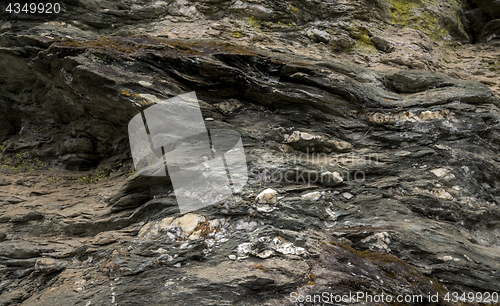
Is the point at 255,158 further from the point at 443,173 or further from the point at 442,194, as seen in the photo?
the point at 443,173

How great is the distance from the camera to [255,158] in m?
6.16

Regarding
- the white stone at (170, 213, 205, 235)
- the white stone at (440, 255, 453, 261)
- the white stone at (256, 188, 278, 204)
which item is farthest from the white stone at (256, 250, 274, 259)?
the white stone at (440, 255, 453, 261)

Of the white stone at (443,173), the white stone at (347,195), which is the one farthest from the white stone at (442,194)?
the white stone at (347,195)

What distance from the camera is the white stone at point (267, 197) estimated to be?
5441 mm

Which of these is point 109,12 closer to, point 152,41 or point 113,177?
point 152,41

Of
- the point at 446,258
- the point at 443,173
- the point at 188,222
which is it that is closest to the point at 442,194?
the point at 443,173

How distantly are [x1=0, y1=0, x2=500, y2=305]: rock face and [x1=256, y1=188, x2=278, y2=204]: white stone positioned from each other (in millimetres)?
Answer: 22

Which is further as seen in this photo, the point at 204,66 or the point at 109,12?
the point at 109,12

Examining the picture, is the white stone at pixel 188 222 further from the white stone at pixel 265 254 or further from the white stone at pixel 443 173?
the white stone at pixel 443 173

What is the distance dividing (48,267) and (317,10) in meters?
10.9

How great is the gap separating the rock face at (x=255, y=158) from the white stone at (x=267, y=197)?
0.02 m

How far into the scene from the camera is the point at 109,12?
900 centimetres

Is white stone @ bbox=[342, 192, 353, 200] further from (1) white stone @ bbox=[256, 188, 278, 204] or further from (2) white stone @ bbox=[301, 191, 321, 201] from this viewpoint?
(1) white stone @ bbox=[256, 188, 278, 204]

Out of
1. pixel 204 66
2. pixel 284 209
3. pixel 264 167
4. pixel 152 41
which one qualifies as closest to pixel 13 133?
pixel 152 41
